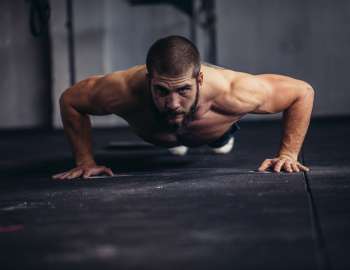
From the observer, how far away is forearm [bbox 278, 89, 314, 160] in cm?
320

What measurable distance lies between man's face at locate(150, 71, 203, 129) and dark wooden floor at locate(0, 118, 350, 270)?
350 millimetres

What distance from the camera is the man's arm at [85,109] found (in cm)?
314

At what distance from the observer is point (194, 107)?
2.91 metres

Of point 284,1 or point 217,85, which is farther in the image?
point 284,1

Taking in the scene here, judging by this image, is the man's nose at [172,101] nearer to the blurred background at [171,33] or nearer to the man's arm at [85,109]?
the man's arm at [85,109]

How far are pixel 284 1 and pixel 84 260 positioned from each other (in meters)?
5.65

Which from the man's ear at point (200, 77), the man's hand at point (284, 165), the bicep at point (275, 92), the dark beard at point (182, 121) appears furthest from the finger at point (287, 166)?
the man's ear at point (200, 77)

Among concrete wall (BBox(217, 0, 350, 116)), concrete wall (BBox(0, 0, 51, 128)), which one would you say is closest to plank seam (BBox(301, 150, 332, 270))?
concrete wall (BBox(217, 0, 350, 116))

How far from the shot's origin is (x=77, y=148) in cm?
337

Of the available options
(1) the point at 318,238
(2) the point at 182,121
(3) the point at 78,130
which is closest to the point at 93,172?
(3) the point at 78,130

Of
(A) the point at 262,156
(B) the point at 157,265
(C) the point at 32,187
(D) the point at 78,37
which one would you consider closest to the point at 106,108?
(C) the point at 32,187

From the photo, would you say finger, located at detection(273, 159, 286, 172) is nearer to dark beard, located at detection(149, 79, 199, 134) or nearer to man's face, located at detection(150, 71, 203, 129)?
dark beard, located at detection(149, 79, 199, 134)

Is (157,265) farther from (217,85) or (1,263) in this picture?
(217,85)

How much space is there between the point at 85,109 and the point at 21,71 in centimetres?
408
